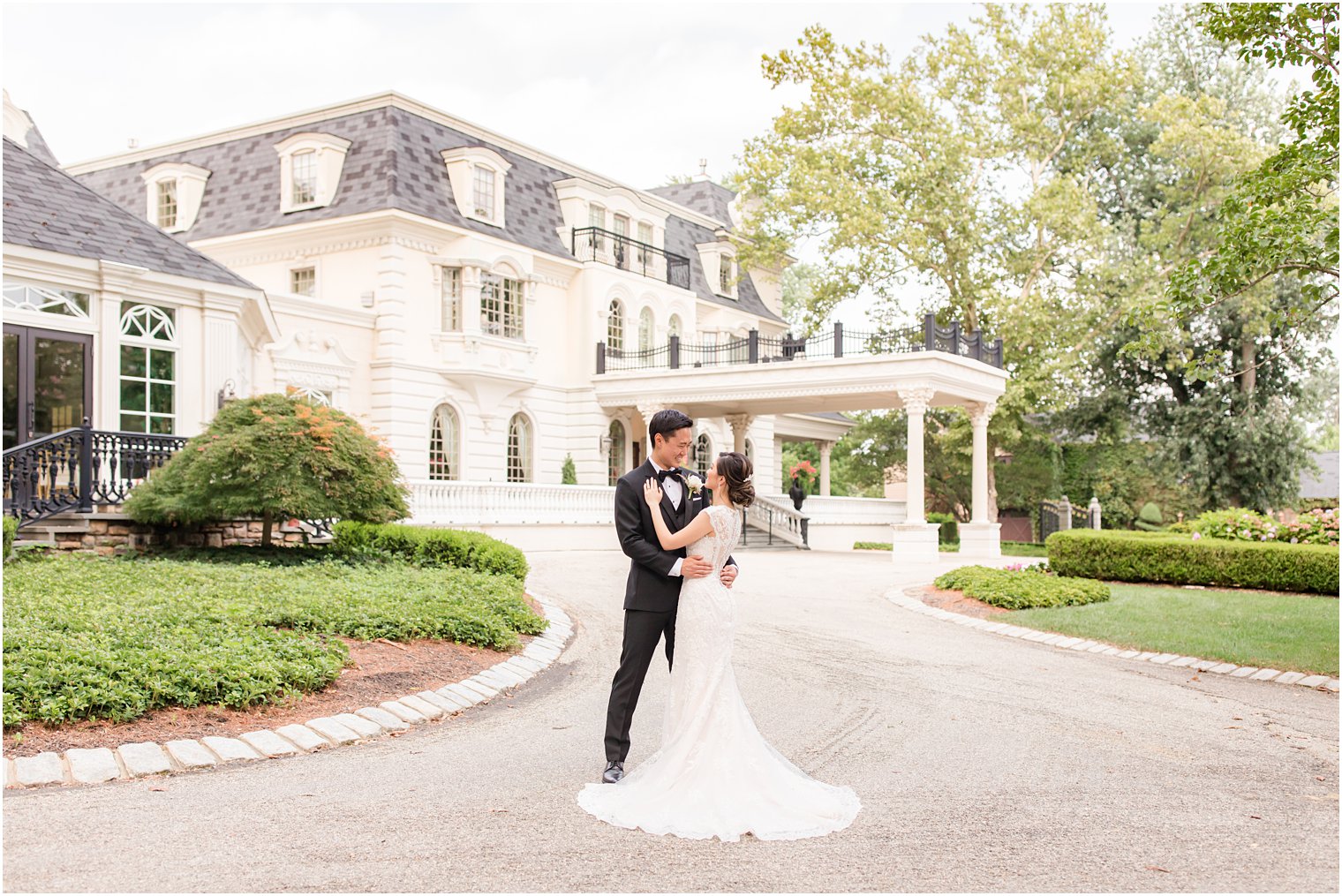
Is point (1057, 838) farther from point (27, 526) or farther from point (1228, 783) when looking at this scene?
point (27, 526)

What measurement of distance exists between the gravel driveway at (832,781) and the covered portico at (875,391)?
15.5 metres

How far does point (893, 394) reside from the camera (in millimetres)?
27766

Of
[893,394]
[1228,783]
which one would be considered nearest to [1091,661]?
[1228,783]

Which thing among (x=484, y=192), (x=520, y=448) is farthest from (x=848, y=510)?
(x=484, y=192)

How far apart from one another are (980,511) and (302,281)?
56.8 ft

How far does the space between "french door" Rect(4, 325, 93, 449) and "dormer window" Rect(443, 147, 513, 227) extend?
1264 cm

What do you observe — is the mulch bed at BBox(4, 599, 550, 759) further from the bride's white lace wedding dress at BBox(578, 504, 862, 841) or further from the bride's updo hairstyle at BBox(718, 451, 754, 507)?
the bride's updo hairstyle at BBox(718, 451, 754, 507)

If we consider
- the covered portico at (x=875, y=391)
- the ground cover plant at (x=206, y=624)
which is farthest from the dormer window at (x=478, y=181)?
the ground cover plant at (x=206, y=624)

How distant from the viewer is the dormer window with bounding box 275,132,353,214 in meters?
26.4

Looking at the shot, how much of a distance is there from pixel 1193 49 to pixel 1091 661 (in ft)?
104

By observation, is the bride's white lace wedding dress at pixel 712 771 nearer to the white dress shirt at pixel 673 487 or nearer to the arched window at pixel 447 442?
the white dress shirt at pixel 673 487

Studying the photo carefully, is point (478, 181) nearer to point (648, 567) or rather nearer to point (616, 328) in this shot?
point (616, 328)

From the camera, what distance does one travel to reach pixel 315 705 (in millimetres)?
7617

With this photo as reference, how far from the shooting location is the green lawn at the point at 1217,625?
10.9 meters
